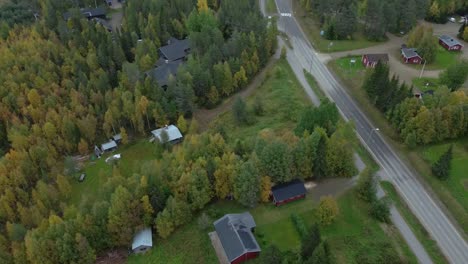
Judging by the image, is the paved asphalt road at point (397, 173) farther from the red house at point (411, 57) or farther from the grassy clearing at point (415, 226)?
the red house at point (411, 57)

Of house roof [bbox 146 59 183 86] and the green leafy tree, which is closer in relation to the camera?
the green leafy tree

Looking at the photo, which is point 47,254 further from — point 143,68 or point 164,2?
point 164,2

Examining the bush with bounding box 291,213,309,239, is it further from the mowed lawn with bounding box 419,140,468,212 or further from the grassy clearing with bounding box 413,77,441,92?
the grassy clearing with bounding box 413,77,441,92

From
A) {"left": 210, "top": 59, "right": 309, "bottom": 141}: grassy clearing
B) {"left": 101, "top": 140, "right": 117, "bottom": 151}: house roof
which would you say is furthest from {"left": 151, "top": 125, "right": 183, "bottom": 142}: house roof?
{"left": 101, "top": 140, "right": 117, "bottom": 151}: house roof

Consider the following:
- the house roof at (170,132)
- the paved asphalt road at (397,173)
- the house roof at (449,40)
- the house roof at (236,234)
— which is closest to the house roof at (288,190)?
the house roof at (236,234)

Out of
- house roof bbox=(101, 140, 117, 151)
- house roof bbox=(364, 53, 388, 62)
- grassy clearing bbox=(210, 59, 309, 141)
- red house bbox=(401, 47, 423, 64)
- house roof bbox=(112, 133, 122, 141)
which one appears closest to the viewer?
grassy clearing bbox=(210, 59, 309, 141)

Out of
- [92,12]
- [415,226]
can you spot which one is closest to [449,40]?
[415,226]

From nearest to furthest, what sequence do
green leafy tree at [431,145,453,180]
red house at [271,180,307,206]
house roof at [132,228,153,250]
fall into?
house roof at [132,228,153,250], red house at [271,180,307,206], green leafy tree at [431,145,453,180]

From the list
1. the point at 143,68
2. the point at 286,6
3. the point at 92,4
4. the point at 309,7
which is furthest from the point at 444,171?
the point at 92,4
